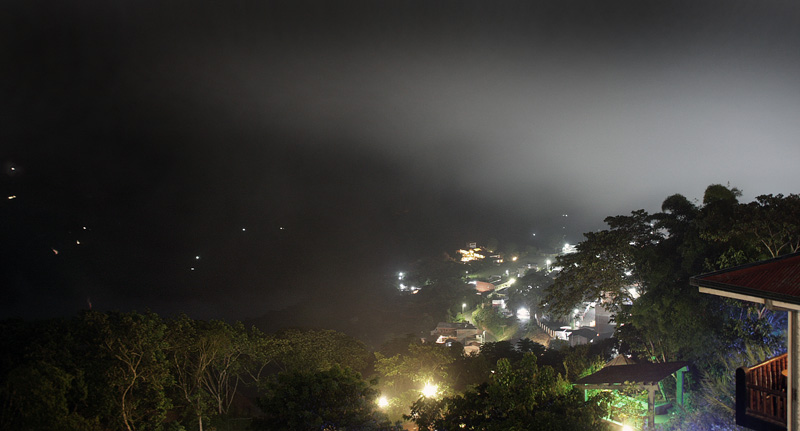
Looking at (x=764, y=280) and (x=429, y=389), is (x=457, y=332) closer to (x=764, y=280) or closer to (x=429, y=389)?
(x=429, y=389)

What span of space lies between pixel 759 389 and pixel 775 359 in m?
0.48

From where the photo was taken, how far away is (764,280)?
4.79 meters

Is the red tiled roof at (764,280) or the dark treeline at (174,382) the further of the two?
the dark treeline at (174,382)

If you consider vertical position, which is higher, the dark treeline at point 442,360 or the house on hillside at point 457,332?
the dark treeline at point 442,360

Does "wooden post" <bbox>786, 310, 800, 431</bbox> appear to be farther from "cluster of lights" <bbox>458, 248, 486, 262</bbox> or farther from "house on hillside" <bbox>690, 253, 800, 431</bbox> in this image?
"cluster of lights" <bbox>458, 248, 486, 262</bbox>

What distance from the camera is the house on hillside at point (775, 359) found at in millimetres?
4516

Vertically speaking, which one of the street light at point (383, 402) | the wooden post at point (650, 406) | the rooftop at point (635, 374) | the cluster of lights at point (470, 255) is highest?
the cluster of lights at point (470, 255)

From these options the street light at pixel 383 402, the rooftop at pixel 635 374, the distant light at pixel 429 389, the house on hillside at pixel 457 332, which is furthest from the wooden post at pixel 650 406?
the house on hillside at pixel 457 332

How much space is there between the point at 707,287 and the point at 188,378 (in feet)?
52.2

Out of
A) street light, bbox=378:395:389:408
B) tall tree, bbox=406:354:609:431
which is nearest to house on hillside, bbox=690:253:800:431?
tall tree, bbox=406:354:609:431

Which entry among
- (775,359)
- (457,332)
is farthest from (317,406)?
(457,332)

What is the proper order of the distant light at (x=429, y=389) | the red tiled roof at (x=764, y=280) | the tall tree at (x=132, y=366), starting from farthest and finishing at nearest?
the distant light at (x=429, y=389) → the tall tree at (x=132, y=366) → the red tiled roof at (x=764, y=280)

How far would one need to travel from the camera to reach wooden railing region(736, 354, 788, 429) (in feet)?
16.7

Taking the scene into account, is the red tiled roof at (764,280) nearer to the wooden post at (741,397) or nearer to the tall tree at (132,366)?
the wooden post at (741,397)
